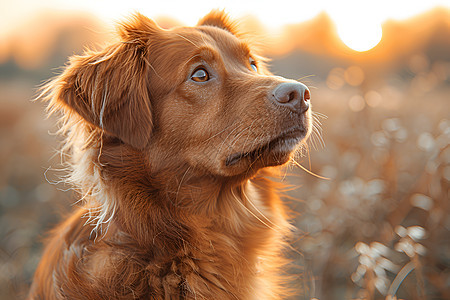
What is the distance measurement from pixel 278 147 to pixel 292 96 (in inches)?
13.6

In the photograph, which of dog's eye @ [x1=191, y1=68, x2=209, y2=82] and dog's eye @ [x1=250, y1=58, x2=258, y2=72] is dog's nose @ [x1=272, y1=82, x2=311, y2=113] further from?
dog's eye @ [x1=250, y1=58, x2=258, y2=72]

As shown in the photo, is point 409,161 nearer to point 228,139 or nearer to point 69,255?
point 228,139

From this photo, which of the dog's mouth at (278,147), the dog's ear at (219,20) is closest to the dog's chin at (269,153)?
the dog's mouth at (278,147)

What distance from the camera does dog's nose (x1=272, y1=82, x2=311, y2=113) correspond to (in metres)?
2.34

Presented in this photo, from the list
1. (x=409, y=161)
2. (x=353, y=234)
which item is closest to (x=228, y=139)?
(x=353, y=234)

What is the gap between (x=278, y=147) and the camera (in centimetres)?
243

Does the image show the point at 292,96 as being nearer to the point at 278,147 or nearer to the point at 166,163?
the point at 278,147

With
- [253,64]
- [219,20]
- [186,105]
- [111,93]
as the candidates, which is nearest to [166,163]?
[186,105]

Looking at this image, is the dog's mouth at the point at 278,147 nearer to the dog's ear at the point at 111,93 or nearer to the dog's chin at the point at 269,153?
the dog's chin at the point at 269,153

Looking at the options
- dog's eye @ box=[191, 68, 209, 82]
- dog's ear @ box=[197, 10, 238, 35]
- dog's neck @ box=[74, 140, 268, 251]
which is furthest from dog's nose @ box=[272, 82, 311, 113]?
dog's ear @ box=[197, 10, 238, 35]

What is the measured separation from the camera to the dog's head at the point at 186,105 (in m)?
2.42

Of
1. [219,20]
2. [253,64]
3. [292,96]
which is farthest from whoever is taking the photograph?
[219,20]

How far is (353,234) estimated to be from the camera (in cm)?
437

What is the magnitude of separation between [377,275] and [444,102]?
17.5ft
